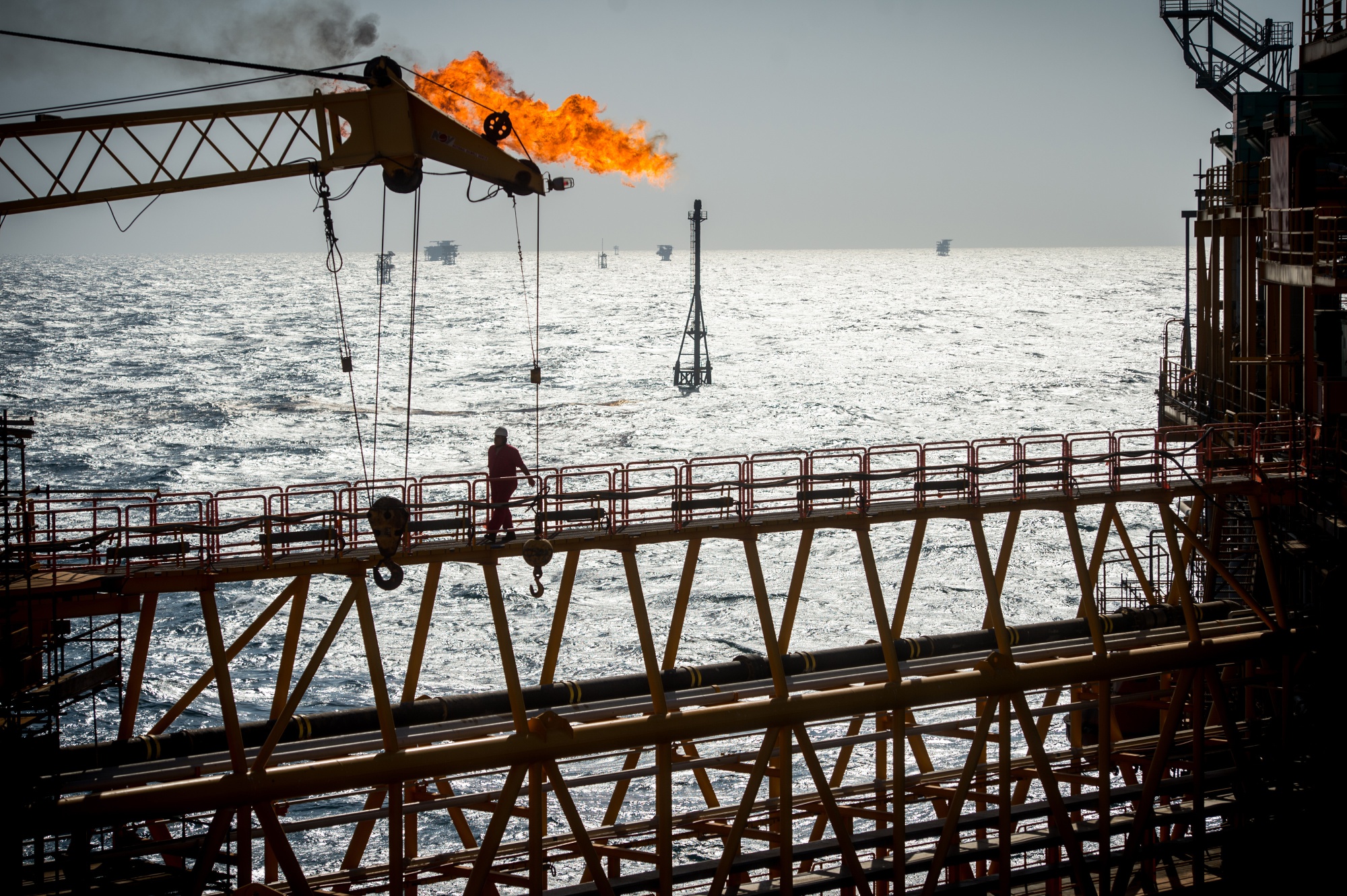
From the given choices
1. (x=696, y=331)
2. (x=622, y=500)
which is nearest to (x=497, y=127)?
(x=622, y=500)

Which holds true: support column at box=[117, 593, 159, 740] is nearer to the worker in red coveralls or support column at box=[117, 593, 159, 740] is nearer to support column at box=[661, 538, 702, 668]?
the worker in red coveralls

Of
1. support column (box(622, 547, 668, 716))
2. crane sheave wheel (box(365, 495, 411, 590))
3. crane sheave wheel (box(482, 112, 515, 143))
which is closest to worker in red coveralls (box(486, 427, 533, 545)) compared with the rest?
crane sheave wheel (box(365, 495, 411, 590))

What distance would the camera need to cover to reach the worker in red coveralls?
757 inches

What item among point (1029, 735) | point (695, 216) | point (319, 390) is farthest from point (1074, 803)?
point (319, 390)

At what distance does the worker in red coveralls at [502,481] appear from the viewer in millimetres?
19234

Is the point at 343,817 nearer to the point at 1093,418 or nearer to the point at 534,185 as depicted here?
the point at 534,185

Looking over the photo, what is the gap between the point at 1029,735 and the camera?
2069 centimetres

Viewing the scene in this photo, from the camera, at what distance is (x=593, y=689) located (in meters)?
21.8

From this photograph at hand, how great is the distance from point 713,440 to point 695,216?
2044 centimetres

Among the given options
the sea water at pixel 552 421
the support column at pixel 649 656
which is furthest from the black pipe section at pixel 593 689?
the sea water at pixel 552 421

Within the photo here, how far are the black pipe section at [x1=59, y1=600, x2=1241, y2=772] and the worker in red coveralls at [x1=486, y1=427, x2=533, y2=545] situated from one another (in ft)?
10.8

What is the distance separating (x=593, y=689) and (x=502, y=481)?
4.56m

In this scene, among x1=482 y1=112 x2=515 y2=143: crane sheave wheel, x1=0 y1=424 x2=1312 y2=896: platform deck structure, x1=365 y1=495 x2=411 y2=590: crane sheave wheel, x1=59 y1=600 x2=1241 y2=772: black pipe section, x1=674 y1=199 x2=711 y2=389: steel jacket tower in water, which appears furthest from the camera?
x1=674 y1=199 x2=711 y2=389: steel jacket tower in water

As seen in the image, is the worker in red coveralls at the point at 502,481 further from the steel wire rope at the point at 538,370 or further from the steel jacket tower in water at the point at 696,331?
the steel jacket tower in water at the point at 696,331
